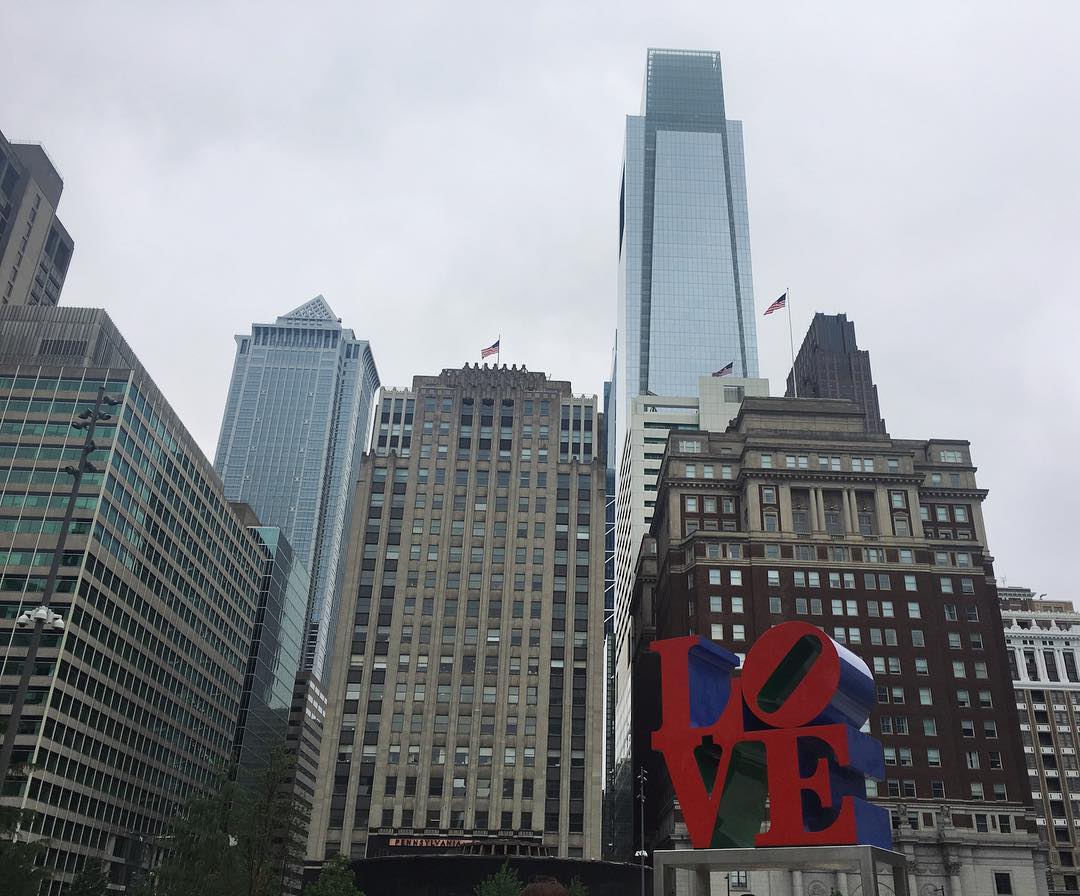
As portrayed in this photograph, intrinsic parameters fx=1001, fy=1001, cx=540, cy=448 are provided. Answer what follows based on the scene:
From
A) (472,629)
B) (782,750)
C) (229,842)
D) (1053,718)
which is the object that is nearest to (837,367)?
(1053,718)

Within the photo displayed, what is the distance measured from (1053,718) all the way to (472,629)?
92.0 m

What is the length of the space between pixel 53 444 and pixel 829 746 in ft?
282

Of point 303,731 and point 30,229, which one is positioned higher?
point 30,229

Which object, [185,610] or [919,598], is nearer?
[919,598]

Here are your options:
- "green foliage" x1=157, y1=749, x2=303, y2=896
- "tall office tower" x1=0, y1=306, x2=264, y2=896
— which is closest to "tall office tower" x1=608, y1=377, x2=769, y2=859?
"tall office tower" x1=0, y1=306, x2=264, y2=896

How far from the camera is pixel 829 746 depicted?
2939 centimetres

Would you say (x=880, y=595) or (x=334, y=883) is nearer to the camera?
(x=334, y=883)

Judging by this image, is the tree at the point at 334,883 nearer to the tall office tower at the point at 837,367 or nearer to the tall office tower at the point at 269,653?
the tall office tower at the point at 269,653

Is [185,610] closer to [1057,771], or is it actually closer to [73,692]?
[73,692]

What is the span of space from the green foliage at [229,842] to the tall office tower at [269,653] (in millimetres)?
73148

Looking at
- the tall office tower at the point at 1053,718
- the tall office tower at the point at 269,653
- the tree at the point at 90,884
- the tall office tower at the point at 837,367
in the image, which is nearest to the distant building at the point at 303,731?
the tall office tower at the point at 269,653

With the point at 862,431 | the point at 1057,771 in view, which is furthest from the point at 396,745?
the point at 1057,771

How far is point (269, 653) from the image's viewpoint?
15225 centimetres

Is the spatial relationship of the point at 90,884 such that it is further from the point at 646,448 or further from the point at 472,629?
the point at 646,448
